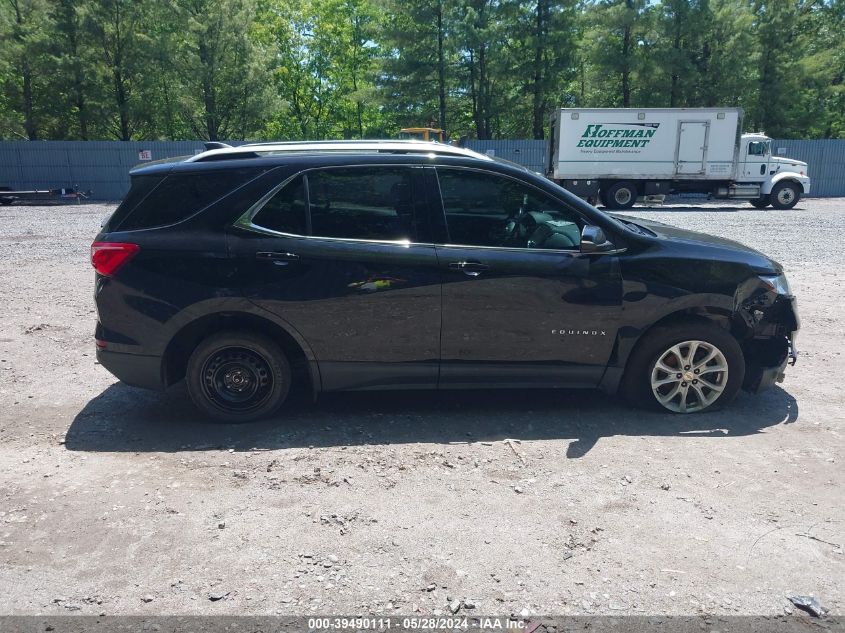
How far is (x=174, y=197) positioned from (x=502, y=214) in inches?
90.0

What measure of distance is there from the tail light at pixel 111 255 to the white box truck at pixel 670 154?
22110mm

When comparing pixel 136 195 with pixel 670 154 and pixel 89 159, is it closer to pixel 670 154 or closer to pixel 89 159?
pixel 670 154

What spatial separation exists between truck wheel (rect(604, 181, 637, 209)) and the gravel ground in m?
20.4

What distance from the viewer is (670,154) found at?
81.3 feet

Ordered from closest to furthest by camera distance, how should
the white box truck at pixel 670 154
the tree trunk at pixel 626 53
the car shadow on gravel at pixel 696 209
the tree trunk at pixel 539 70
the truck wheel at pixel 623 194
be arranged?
the car shadow on gravel at pixel 696 209 < the white box truck at pixel 670 154 < the truck wheel at pixel 623 194 < the tree trunk at pixel 626 53 < the tree trunk at pixel 539 70

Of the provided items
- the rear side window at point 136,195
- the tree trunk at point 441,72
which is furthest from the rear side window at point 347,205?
the tree trunk at point 441,72

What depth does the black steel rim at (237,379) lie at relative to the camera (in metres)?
4.79

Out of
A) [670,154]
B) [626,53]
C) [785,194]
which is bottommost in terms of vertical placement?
[785,194]

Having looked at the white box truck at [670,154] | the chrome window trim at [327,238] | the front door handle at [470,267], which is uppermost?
the white box truck at [670,154]

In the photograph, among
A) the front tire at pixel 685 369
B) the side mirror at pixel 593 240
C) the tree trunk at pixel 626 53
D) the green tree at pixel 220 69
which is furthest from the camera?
the tree trunk at pixel 626 53

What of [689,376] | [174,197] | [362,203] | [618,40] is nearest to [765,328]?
[689,376]

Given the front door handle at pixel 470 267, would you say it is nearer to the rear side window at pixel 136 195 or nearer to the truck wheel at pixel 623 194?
the rear side window at pixel 136 195

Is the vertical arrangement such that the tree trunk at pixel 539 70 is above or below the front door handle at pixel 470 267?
above

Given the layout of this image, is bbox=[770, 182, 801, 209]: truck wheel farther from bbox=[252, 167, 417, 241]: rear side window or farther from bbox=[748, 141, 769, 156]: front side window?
bbox=[252, 167, 417, 241]: rear side window
